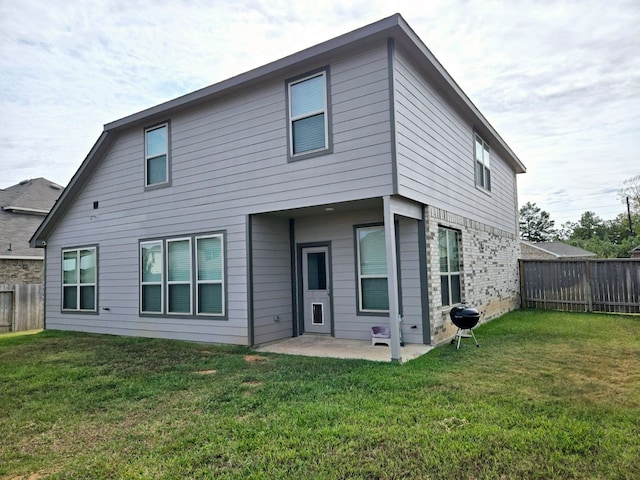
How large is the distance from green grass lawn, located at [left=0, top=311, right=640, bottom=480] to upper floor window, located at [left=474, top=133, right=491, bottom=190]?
17.5 ft

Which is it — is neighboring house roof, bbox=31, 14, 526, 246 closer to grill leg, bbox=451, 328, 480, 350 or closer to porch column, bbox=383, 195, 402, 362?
porch column, bbox=383, 195, 402, 362

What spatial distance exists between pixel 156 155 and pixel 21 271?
33.0 ft

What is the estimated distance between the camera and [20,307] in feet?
44.9

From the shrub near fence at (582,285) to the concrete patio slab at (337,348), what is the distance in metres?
7.46

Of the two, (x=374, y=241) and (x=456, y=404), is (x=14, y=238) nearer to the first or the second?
(x=374, y=241)

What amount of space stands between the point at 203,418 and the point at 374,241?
15.9 ft

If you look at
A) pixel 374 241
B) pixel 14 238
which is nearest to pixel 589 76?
pixel 374 241

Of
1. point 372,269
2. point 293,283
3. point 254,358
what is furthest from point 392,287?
point 293,283

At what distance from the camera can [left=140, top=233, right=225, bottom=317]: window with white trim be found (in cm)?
838

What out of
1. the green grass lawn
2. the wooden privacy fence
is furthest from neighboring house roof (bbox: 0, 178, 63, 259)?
the green grass lawn

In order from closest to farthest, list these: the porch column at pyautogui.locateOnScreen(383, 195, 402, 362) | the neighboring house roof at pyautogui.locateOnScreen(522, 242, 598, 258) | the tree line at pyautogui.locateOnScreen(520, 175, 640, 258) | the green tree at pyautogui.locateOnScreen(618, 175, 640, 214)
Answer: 1. the porch column at pyautogui.locateOnScreen(383, 195, 402, 362)
2. the neighboring house roof at pyautogui.locateOnScreen(522, 242, 598, 258)
3. the green tree at pyautogui.locateOnScreen(618, 175, 640, 214)
4. the tree line at pyautogui.locateOnScreen(520, 175, 640, 258)

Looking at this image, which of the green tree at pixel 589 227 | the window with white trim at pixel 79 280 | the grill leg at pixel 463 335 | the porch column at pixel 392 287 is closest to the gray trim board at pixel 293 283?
the porch column at pixel 392 287

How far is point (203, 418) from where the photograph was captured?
157 inches

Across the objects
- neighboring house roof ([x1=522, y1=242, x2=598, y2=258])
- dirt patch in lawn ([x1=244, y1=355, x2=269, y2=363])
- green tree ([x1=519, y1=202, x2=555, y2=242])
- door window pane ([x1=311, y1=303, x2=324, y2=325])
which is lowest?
dirt patch in lawn ([x1=244, y1=355, x2=269, y2=363])
